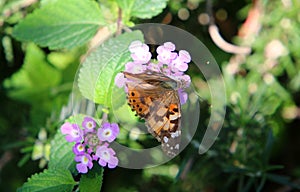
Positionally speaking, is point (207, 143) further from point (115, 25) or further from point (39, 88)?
point (39, 88)

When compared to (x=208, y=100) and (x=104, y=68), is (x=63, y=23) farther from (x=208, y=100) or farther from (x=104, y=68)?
(x=208, y=100)

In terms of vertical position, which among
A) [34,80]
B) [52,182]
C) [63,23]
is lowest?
[34,80]

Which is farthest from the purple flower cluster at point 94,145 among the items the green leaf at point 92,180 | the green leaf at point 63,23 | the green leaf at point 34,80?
the green leaf at point 34,80

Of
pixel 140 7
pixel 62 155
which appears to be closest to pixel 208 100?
pixel 140 7

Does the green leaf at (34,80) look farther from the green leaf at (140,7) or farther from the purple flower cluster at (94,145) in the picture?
the purple flower cluster at (94,145)

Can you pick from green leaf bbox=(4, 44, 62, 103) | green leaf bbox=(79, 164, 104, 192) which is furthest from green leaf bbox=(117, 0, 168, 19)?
green leaf bbox=(4, 44, 62, 103)

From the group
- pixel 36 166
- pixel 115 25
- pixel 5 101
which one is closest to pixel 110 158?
pixel 115 25
